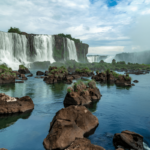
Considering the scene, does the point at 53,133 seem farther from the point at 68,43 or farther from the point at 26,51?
the point at 68,43

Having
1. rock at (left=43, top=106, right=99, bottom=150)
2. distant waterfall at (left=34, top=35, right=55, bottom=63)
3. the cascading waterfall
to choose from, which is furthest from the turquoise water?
distant waterfall at (left=34, top=35, right=55, bottom=63)

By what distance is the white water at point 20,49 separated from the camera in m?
83.4

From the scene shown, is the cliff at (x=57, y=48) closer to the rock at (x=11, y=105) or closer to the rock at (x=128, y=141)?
the rock at (x=11, y=105)

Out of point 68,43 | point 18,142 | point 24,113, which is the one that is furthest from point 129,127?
point 68,43

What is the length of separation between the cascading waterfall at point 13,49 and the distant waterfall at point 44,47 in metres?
8.46

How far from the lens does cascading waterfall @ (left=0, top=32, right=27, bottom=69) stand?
82.8 metres

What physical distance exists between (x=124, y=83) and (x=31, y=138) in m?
33.7

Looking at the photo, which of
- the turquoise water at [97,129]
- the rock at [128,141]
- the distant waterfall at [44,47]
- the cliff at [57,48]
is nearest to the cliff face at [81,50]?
the cliff at [57,48]

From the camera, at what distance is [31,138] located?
13102 mm

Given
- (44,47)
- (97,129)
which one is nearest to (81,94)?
(97,129)

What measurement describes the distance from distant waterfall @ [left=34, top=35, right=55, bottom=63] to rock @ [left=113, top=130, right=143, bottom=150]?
94581mm

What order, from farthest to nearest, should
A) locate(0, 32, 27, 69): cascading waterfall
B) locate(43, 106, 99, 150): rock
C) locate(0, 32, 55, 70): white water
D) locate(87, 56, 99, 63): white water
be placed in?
locate(87, 56, 99, 63): white water → locate(0, 32, 55, 70): white water → locate(0, 32, 27, 69): cascading waterfall → locate(43, 106, 99, 150): rock

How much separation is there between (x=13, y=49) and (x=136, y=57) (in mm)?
140184

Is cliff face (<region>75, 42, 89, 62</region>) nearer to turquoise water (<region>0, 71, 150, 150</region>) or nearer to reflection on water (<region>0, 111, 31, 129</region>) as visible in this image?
turquoise water (<region>0, 71, 150, 150</region>)
